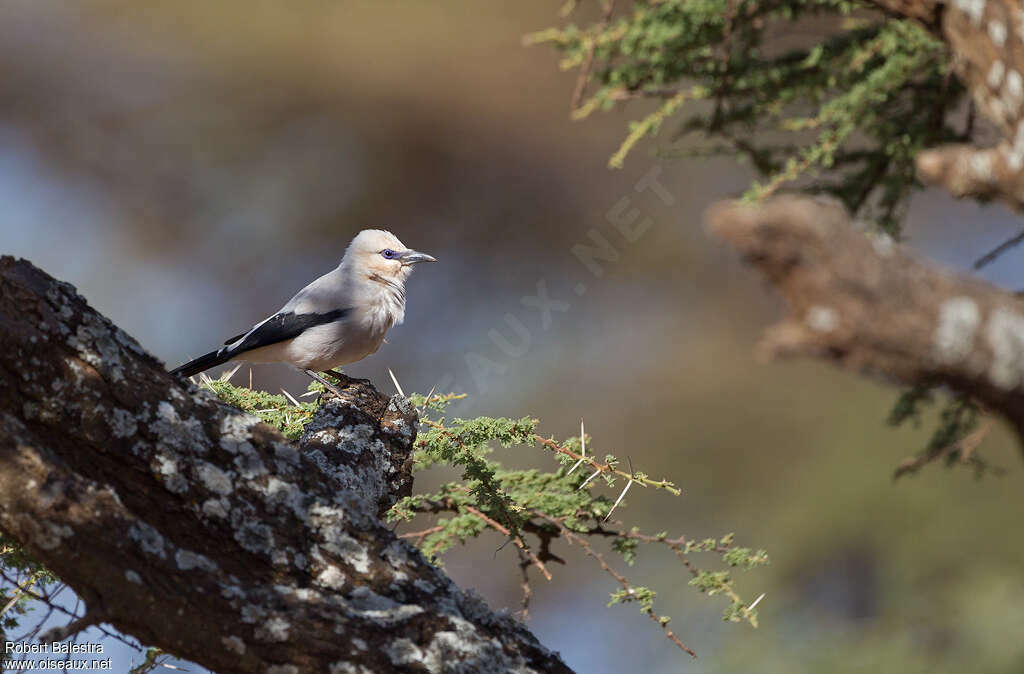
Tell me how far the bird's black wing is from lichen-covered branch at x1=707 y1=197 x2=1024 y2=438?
3032 mm

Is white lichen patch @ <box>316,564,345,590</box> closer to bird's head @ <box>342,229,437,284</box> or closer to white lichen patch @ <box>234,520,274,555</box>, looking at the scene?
white lichen patch @ <box>234,520,274,555</box>

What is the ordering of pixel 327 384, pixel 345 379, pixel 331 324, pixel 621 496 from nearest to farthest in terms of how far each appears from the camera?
pixel 621 496
pixel 327 384
pixel 345 379
pixel 331 324

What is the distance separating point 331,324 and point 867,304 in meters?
3.06

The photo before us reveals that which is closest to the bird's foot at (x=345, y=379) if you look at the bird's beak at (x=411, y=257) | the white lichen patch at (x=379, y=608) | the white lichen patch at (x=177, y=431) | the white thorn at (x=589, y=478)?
the bird's beak at (x=411, y=257)

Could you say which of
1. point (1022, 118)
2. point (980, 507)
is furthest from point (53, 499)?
point (980, 507)

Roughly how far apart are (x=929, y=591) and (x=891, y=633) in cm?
→ 147

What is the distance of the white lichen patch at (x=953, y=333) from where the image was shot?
4.22ft

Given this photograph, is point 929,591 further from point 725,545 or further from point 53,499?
point 53,499

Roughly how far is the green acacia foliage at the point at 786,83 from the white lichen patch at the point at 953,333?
318 cm

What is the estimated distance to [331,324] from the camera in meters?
4.09

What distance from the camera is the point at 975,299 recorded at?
1.33m

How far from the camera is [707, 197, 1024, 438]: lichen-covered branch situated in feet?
4.07

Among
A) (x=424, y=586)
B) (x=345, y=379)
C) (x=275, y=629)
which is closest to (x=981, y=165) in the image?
(x=424, y=586)

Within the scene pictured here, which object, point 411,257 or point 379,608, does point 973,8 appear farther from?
point 411,257
